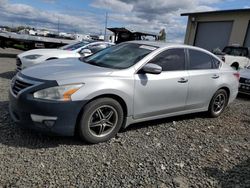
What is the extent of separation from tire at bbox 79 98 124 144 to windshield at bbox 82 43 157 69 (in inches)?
27.0

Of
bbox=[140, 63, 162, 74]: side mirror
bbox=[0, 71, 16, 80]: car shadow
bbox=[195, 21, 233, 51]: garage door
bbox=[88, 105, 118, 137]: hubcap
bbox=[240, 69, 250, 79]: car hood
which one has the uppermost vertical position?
bbox=[195, 21, 233, 51]: garage door

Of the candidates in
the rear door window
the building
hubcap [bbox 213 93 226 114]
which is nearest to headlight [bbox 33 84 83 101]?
the rear door window

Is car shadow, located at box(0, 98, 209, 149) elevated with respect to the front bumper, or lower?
lower

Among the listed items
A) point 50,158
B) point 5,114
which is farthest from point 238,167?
point 5,114

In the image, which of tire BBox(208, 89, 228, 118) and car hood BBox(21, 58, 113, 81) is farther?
tire BBox(208, 89, 228, 118)

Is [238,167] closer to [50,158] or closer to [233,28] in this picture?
[50,158]

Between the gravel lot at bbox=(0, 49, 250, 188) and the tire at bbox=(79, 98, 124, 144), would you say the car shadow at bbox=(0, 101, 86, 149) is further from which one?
the tire at bbox=(79, 98, 124, 144)

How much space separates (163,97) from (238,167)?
59.8 inches

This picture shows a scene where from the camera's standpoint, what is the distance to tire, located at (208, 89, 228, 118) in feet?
16.7

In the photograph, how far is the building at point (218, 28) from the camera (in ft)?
55.7

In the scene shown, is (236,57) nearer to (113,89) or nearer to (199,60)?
(199,60)

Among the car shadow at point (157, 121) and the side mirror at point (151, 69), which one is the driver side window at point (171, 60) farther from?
the car shadow at point (157, 121)

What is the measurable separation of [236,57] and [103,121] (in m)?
10.9

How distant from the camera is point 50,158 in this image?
3.04 metres
